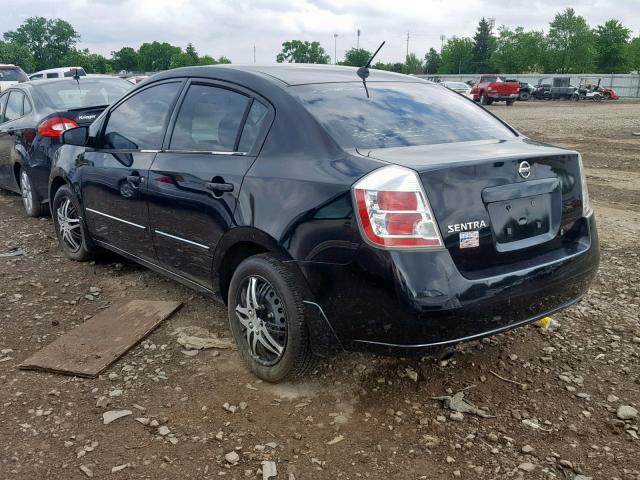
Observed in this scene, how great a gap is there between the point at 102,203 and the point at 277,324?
7.00 ft

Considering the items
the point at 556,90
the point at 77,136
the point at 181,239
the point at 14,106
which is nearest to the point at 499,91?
the point at 556,90

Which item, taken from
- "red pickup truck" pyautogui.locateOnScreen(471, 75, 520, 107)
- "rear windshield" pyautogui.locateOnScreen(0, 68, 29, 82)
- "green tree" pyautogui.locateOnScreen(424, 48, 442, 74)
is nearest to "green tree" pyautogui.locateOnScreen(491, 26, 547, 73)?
"green tree" pyautogui.locateOnScreen(424, 48, 442, 74)

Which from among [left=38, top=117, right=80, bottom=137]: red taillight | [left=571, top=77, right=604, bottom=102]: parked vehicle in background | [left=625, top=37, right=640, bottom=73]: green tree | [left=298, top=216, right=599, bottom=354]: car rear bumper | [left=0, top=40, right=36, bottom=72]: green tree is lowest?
[left=571, top=77, right=604, bottom=102]: parked vehicle in background

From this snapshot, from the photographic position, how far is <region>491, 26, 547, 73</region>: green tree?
294 feet

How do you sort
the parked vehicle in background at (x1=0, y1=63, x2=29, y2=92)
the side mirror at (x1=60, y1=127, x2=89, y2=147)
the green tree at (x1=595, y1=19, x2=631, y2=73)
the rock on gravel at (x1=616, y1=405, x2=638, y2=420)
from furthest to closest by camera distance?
the green tree at (x1=595, y1=19, x2=631, y2=73) → the parked vehicle in background at (x1=0, y1=63, x2=29, y2=92) → the side mirror at (x1=60, y1=127, x2=89, y2=147) → the rock on gravel at (x1=616, y1=405, x2=638, y2=420)

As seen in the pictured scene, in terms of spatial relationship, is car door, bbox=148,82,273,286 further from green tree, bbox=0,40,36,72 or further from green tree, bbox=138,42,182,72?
green tree, bbox=138,42,182,72

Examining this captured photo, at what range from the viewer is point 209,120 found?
3674mm

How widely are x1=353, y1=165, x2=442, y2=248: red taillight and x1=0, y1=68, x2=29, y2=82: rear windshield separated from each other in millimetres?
26322

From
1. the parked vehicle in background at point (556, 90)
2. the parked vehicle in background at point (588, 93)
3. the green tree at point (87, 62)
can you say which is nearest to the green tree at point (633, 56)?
the parked vehicle in background at point (556, 90)

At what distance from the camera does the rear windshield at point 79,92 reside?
282 inches

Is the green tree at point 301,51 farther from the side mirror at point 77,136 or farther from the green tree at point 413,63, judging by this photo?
the side mirror at point 77,136

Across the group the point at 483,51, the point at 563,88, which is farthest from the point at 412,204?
the point at 483,51

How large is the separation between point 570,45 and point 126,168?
92114 millimetres

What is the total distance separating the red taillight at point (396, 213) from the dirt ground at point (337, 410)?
96cm
